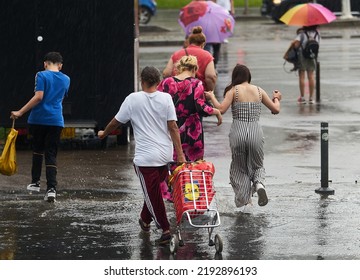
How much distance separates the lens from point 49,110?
13.8m

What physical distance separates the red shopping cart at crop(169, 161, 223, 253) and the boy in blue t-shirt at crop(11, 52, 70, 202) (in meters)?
2.73

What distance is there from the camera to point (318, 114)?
21.4 metres

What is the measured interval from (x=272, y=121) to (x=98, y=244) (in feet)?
30.9

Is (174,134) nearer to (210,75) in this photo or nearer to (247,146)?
(247,146)

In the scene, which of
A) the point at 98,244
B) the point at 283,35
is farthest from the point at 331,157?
the point at 283,35

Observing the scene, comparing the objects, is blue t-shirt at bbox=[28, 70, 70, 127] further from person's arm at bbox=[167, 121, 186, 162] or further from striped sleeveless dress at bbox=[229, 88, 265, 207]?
person's arm at bbox=[167, 121, 186, 162]

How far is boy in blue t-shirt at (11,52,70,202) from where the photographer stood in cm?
1373

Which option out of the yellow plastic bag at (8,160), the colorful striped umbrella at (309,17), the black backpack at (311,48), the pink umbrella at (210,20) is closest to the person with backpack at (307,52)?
the black backpack at (311,48)

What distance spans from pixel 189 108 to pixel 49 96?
5.93 feet

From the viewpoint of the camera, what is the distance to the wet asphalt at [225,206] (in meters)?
11.2

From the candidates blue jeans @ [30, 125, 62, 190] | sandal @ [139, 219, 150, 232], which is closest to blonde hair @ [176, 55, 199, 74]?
sandal @ [139, 219, 150, 232]

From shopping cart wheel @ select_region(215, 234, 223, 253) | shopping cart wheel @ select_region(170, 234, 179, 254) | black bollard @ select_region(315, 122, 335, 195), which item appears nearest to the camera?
shopping cart wheel @ select_region(215, 234, 223, 253)

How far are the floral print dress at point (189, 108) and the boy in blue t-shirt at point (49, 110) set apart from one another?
4.96 feet

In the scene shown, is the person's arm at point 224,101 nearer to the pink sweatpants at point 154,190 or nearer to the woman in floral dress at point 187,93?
the woman in floral dress at point 187,93
